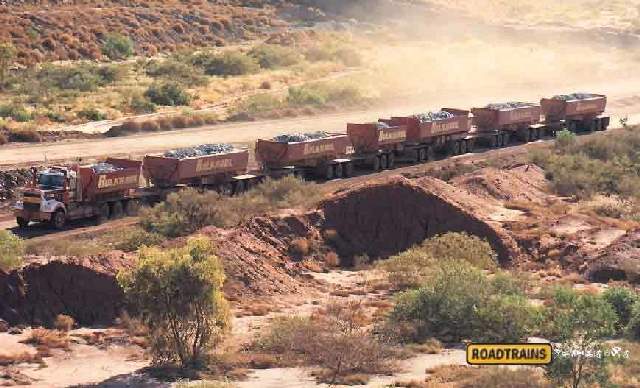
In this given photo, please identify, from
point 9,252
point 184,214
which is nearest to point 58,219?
point 184,214

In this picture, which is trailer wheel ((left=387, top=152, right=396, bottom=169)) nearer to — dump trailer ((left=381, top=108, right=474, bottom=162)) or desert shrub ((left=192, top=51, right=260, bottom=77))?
dump trailer ((left=381, top=108, right=474, bottom=162))

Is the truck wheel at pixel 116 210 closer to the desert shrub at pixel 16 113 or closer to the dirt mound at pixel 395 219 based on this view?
the dirt mound at pixel 395 219

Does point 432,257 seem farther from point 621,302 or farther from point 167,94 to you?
point 167,94

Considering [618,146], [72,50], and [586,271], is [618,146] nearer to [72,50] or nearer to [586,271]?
[586,271]

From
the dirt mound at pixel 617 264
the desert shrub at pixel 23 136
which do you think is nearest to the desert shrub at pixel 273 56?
the desert shrub at pixel 23 136

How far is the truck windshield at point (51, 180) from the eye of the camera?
50281 mm

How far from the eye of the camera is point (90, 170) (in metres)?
51.2

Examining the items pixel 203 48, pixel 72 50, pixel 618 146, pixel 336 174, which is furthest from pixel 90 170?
pixel 203 48

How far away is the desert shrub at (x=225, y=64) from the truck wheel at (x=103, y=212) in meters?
50.9

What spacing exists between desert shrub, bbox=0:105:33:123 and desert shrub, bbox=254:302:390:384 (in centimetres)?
4117

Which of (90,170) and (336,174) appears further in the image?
(336,174)

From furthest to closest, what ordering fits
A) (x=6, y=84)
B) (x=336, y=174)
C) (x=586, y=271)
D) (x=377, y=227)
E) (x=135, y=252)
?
(x=6, y=84), (x=336, y=174), (x=377, y=227), (x=586, y=271), (x=135, y=252)

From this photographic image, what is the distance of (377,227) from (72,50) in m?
55.5

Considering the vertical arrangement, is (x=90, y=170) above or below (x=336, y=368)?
above
